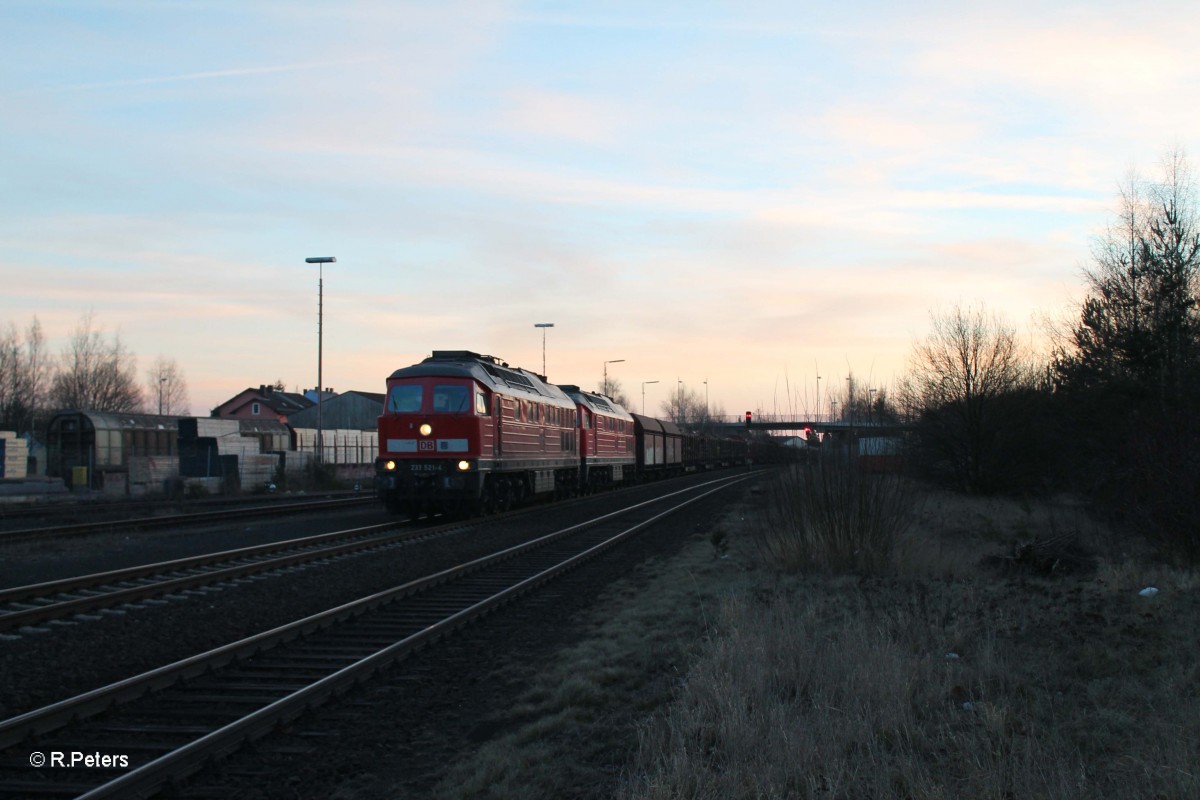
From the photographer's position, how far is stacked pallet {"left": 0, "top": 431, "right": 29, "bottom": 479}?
38.2 meters

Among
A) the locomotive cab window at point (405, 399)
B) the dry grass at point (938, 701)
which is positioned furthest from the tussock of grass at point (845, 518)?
the locomotive cab window at point (405, 399)

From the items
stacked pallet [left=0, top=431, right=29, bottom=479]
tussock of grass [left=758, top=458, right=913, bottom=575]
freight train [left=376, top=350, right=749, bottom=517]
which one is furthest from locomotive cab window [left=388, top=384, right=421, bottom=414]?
stacked pallet [left=0, top=431, right=29, bottom=479]

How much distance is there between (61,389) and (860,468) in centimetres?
8670

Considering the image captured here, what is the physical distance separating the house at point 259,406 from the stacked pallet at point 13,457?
59.6 meters

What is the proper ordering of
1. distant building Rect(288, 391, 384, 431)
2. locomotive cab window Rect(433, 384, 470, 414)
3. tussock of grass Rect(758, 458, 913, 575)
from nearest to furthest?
tussock of grass Rect(758, 458, 913, 575)
locomotive cab window Rect(433, 384, 470, 414)
distant building Rect(288, 391, 384, 431)

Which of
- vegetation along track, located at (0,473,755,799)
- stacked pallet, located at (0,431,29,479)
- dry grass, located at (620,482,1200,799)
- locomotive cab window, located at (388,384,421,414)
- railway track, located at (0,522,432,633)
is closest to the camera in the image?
dry grass, located at (620,482,1200,799)

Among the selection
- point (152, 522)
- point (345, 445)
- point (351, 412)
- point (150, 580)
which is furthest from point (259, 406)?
point (150, 580)

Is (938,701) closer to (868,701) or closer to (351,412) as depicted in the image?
(868,701)

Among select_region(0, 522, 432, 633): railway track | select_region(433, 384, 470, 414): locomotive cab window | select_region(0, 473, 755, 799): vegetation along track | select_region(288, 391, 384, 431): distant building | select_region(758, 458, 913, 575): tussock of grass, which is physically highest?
select_region(288, 391, 384, 431): distant building

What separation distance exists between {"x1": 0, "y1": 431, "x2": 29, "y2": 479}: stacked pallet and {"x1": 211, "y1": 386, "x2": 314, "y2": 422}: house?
59.6 metres

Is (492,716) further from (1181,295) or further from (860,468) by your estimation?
(1181,295)

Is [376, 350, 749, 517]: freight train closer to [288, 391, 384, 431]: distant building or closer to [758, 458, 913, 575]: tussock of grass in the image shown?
[758, 458, 913, 575]: tussock of grass

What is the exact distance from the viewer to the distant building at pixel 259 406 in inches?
3979

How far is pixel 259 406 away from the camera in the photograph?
101812 mm
